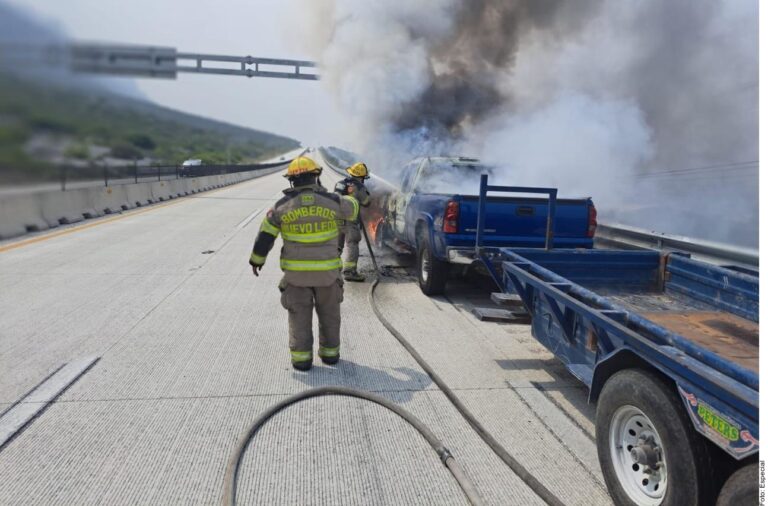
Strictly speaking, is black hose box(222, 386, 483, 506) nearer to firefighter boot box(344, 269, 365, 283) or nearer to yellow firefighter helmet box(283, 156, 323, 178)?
yellow firefighter helmet box(283, 156, 323, 178)

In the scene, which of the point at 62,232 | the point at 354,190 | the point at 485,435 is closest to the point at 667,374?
the point at 485,435

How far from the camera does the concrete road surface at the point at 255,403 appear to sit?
3010 millimetres

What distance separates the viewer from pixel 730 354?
339 cm

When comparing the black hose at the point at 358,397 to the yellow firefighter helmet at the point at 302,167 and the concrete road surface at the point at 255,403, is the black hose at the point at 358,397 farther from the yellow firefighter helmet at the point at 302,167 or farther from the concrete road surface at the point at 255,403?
the yellow firefighter helmet at the point at 302,167

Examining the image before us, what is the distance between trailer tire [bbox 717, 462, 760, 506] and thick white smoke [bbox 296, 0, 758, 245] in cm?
1358

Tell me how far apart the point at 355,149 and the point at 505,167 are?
10.3m

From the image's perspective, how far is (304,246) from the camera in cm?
455

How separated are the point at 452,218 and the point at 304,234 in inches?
93.3

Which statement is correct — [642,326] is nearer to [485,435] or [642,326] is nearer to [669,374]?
[669,374]

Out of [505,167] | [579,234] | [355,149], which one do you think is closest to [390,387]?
[579,234]

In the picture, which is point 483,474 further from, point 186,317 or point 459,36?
point 459,36

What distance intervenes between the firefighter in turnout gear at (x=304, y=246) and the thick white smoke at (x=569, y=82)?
11.1 meters

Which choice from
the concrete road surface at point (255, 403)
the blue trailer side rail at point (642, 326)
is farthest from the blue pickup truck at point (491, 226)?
the blue trailer side rail at point (642, 326)

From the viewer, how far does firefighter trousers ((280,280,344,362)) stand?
4562 mm
